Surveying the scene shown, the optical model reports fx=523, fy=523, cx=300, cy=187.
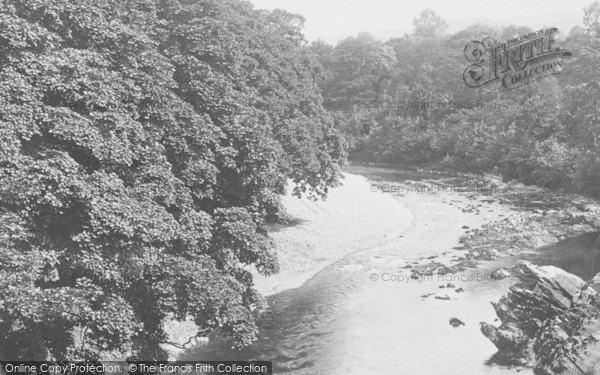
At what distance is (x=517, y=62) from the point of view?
241ft

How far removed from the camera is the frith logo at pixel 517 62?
71.5 m

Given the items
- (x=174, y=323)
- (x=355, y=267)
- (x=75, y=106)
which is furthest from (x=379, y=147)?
(x=75, y=106)

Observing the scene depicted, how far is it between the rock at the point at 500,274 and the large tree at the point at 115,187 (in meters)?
15.4

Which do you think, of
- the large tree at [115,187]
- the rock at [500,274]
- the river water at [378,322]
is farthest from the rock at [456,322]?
the large tree at [115,187]

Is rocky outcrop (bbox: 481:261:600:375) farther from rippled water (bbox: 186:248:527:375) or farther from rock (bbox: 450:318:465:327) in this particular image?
rock (bbox: 450:318:465:327)

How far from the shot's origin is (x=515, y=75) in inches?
3022

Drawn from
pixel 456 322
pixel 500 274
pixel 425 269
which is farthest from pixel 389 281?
pixel 456 322

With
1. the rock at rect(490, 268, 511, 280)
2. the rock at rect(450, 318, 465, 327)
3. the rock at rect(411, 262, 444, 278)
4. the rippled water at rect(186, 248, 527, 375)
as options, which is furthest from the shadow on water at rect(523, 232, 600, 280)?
the rock at rect(450, 318, 465, 327)

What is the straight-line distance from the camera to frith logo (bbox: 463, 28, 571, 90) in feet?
235

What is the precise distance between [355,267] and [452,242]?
374 inches

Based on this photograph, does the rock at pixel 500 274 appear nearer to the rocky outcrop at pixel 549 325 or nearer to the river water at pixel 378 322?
the river water at pixel 378 322

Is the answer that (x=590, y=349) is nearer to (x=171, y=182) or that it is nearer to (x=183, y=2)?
(x=171, y=182)

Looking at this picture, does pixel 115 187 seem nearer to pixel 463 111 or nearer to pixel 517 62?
pixel 517 62

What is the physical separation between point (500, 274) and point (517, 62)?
50.3 m
